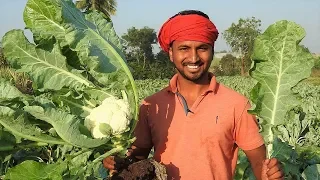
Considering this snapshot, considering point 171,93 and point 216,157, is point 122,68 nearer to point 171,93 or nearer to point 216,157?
point 171,93

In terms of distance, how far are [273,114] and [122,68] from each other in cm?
73

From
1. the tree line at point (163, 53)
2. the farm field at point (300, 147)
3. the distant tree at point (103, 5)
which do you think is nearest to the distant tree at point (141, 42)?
the tree line at point (163, 53)

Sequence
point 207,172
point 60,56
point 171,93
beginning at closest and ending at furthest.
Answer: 1. point 60,56
2. point 207,172
3. point 171,93

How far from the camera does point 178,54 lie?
234cm

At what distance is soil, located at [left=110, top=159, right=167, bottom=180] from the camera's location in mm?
2113

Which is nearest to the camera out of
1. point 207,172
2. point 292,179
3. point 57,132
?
point 57,132

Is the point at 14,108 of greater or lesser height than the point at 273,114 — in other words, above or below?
above

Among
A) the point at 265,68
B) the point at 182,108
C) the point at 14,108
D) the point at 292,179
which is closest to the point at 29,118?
the point at 14,108

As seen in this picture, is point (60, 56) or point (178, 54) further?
point (178, 54)

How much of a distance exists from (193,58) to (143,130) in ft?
1.55

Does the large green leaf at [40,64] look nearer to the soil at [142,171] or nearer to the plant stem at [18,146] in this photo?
the plant stem at [18,146]

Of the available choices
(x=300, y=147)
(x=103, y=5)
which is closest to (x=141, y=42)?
(x=103, y=5)

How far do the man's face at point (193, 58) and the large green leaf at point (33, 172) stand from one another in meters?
0.79

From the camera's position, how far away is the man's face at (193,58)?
7.49 feet
